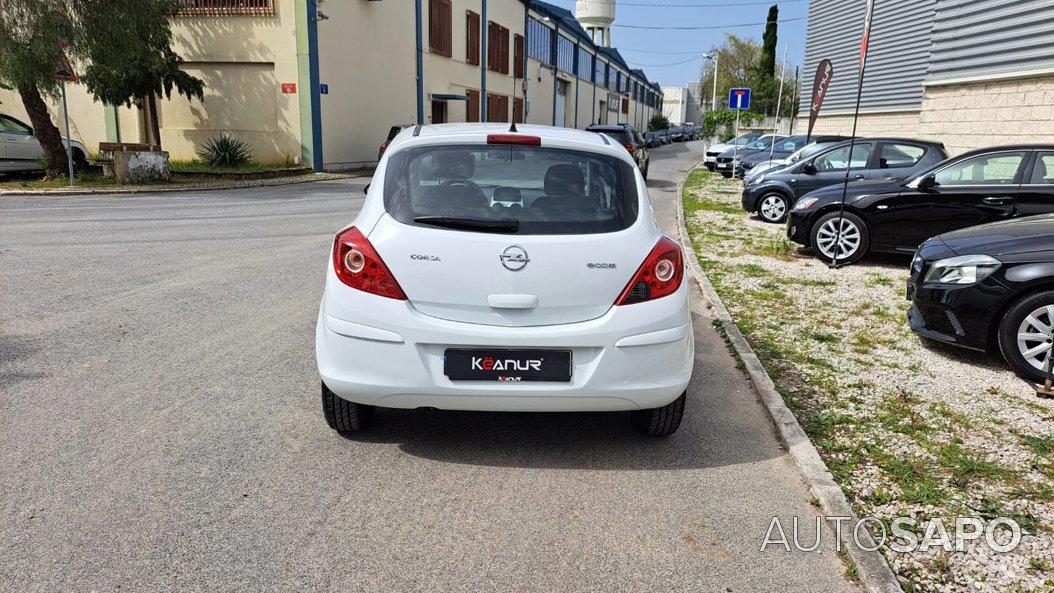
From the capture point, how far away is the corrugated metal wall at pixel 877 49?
21.5 metres

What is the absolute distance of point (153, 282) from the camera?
7.73 meters

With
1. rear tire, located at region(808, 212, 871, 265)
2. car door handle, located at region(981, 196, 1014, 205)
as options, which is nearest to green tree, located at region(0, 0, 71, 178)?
rear tire, located at region(808, 212, 871, 265)

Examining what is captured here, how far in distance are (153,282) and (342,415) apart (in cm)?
472

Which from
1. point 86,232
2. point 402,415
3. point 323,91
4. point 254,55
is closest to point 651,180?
point 323,91

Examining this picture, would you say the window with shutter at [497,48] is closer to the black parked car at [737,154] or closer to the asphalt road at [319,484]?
the black parked car at [737,154]

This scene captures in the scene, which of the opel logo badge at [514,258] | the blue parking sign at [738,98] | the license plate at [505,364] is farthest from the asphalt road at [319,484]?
the blue parking sign at [738,98]

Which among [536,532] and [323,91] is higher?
[323,91]

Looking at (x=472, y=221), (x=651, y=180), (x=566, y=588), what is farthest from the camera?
(x=651, y=180)

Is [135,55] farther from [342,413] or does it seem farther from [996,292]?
[996,292]

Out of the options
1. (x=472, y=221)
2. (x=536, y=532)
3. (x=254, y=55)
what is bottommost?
(x=536, y=532)

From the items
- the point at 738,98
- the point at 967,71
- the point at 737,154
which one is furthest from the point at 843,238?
the point at 737,154

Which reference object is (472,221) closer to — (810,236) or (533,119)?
(810,236)

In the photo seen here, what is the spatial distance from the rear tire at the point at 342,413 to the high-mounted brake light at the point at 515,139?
153 cm

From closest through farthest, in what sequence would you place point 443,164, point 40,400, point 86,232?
1. point 443,164
2. point 40,400
3. point 86,232
